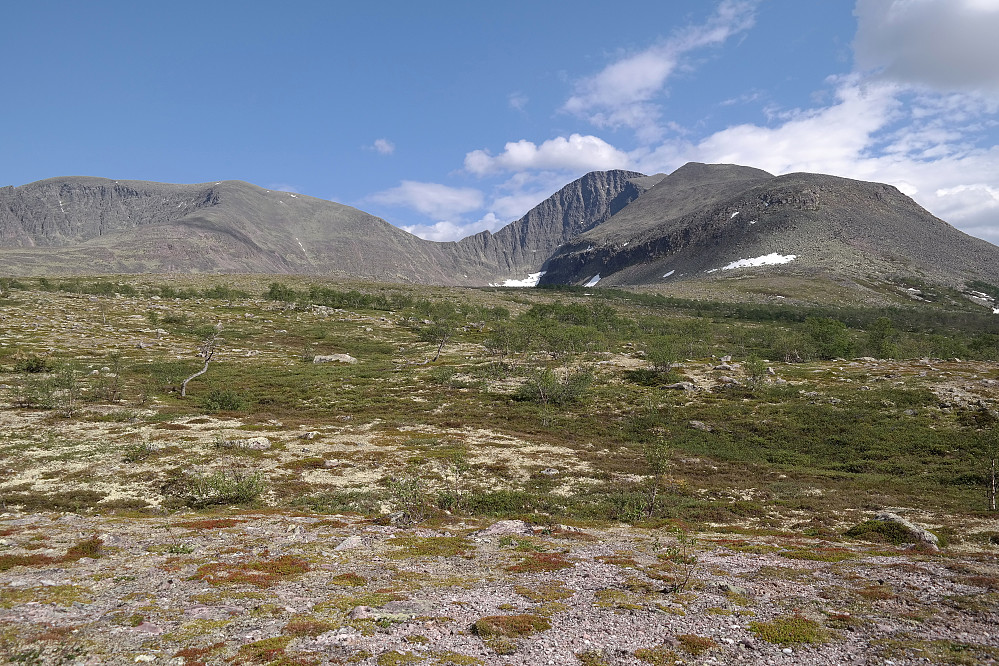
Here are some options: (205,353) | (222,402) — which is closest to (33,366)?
(205,353)

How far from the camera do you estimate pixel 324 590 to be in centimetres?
1452

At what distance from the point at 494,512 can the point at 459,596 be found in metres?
12.8

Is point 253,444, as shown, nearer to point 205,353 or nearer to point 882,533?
point 882,533

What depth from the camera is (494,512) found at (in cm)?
2658

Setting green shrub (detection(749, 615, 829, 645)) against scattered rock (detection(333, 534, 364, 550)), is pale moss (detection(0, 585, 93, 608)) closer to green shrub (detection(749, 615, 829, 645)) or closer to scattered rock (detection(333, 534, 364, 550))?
scattered rock (detection(333, 534, 364, 550))

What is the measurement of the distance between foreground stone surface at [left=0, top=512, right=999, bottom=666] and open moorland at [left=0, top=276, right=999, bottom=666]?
103 millimetres

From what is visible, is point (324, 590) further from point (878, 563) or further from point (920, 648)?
point (878, 563)

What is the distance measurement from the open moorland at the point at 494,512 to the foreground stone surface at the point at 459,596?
10 centimetres

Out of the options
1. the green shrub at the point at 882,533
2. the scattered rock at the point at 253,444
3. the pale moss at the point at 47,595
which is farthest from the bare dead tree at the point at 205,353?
the green shrub at the point at 882,533

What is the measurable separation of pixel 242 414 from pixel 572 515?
1511 inches

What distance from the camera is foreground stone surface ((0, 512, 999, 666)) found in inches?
415

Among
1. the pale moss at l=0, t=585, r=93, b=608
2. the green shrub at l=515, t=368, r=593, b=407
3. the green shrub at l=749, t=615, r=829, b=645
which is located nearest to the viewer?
the green shrub at l=749, t=615, r=829, b=645

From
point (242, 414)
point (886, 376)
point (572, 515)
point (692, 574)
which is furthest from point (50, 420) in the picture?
point (886, 376)

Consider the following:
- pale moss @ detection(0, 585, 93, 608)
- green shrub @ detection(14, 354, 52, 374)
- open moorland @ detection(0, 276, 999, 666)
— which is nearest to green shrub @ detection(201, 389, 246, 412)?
open moorland @ detection(0, 276, 999, 666)
